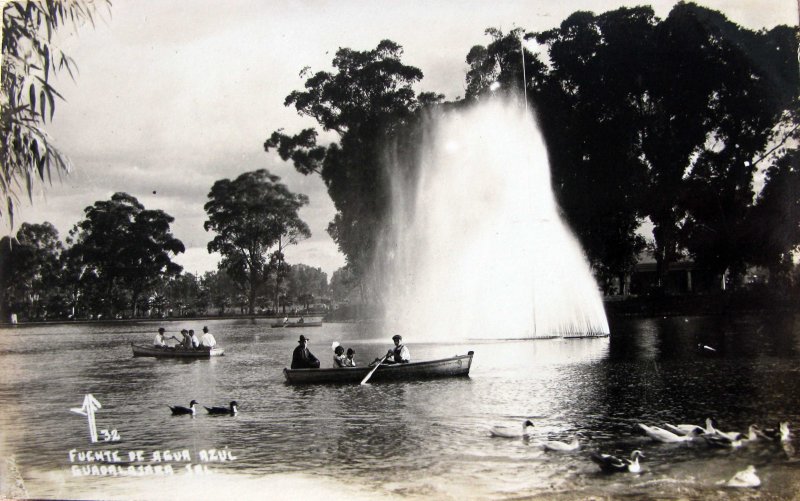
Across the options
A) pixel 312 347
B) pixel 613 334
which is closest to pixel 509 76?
pixel 613 334

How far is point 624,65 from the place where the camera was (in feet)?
95.9

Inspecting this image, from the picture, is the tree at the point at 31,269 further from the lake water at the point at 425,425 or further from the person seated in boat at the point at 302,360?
the person seated in boat at the point at 302,360

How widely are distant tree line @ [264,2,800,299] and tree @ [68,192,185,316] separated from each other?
10.5 feet

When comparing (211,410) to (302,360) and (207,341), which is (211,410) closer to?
(302,360)

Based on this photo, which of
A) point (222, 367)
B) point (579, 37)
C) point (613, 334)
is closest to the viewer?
point (579, 37)

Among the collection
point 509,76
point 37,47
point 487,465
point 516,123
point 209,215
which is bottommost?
point 487,465

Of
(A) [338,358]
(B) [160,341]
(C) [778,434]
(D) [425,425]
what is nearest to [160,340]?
(B) [160,341]

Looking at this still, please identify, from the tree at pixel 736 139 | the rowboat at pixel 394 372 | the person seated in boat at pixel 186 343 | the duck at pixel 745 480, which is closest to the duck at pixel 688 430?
the duck at pixel 745 480

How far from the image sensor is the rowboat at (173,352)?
29.7m

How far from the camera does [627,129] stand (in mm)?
32531

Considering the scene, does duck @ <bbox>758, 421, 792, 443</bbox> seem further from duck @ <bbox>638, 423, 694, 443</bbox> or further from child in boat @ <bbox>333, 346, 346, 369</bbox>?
child in boat @ <bbox>333, 346, 346, 369</bbox>

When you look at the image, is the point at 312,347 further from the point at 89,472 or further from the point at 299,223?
the point at 89,472

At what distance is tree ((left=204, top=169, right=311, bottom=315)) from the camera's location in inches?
642

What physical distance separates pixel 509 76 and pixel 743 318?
17.7 meters
